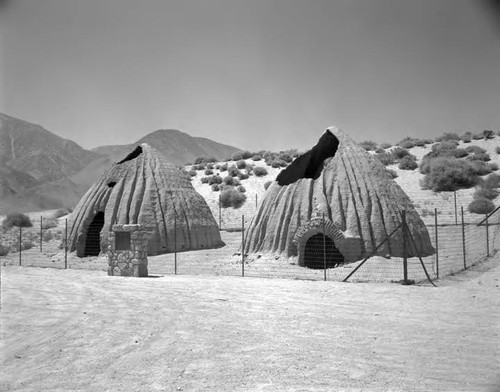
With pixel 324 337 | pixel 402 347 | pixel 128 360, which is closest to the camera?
pixel 128 360

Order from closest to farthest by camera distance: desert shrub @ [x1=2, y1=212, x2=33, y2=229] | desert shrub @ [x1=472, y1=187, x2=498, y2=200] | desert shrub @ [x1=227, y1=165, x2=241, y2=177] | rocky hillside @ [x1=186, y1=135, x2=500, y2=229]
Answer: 1. desert shrub @ [x1=472, y1=187, x2=498, y2=200]
2. rocky hillside @ [x1=186, y1=135, x2=500, y2=229]
3. desert shrub @ [x1=2, y1=212, x2=33, y2=229]
4. desert shrub @ [x1=227, y1=165, x2=241, y2=177]

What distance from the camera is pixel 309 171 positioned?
19.8 metres

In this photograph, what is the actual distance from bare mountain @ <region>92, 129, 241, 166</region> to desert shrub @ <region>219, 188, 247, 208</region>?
92.5 metres

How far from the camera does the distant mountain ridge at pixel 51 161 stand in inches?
2837

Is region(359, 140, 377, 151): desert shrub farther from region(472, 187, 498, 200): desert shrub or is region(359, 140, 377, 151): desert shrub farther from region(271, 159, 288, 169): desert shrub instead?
region(472, 187, 498, 200): desert shrub

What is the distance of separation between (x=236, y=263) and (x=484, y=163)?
2785 centimetres

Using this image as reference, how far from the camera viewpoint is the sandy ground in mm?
5234

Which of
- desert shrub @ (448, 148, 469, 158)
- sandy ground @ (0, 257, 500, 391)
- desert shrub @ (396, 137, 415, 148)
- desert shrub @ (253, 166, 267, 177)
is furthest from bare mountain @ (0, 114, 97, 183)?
sandy ground @ (0, 257, 500, 391)

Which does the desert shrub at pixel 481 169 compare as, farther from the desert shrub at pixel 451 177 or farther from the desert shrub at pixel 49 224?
the desert shrub at pixel 49 224

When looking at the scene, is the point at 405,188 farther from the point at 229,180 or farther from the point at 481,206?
the point at 229,180

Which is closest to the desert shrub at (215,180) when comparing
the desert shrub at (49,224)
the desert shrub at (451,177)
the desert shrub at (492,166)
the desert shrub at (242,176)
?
the desert shrub at (242,176)

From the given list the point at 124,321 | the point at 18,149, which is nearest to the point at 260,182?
the point at 124,321

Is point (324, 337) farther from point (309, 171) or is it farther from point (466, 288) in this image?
point (309, 171)

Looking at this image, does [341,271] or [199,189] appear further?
[199,189]
